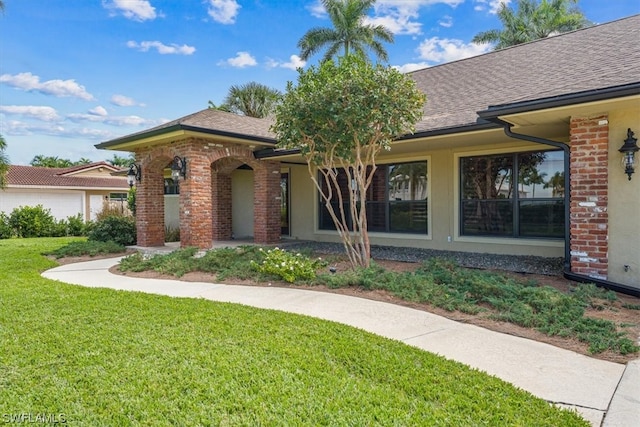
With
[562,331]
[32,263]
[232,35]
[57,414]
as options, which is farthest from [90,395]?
[232,35]

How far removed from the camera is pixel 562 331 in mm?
4184

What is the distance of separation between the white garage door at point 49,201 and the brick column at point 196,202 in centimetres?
1613

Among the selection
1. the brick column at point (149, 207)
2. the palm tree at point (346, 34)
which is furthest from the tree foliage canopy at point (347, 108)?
the palm tree at point (346, 34)

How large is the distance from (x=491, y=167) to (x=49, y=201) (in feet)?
75.9

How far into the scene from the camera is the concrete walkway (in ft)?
9.57

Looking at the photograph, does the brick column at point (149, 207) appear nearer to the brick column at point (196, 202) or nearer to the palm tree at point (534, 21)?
the brick column at point (196, 202)

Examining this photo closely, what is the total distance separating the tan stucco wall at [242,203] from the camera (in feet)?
49.9

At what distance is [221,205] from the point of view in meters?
14.9

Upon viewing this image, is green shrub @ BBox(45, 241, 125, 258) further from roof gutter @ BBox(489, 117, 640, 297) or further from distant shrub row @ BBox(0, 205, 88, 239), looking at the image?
roof gutter @ BBox(489, 117, 640, 297)

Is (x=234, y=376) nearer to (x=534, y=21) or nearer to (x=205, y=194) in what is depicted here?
(x=205, y=194)

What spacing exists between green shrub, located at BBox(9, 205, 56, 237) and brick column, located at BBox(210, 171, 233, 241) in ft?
29.7

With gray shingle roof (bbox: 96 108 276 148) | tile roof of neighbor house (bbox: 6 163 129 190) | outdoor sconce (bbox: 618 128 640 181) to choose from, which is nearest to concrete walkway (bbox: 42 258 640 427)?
outdoor sconce (bbox: 618 128 640 181)

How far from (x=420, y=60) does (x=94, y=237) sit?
18566 millimetres

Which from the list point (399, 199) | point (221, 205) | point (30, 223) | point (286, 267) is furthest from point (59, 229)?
point (286, 267)
